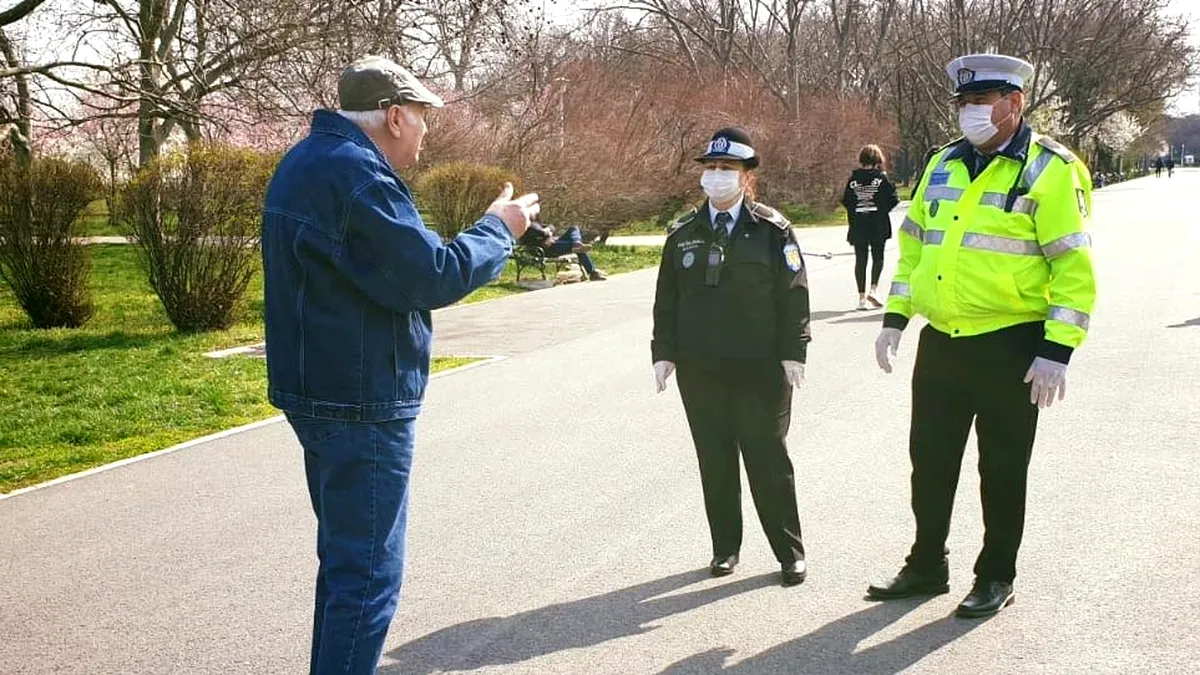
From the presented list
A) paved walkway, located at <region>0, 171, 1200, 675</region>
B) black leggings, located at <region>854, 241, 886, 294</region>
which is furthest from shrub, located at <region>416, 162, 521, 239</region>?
paved walkway, located at <region>0, 171, 1200, 675</region>

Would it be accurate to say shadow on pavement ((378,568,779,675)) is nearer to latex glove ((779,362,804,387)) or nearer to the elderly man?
latex glove ((779,362,804,387))

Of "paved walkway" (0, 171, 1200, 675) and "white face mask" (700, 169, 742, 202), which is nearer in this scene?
"paved walkway" (0, 171, 1200, 675)

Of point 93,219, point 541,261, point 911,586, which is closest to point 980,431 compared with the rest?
point 911,586

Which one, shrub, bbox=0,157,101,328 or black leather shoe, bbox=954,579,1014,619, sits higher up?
shrub, bbox=0,157,101,328

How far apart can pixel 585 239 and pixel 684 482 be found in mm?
17366

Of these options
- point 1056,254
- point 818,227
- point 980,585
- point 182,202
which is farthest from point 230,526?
point 818,227

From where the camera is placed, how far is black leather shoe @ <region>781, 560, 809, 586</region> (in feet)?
16.1

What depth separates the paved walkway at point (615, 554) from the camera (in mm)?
4270

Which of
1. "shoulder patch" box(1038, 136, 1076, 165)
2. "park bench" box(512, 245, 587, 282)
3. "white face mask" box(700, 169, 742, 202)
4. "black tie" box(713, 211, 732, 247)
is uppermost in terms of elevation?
"shoulder patch" box(1038, 136, 1076, 165)

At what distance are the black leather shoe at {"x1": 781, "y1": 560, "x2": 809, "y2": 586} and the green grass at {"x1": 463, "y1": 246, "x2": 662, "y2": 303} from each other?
453 inches

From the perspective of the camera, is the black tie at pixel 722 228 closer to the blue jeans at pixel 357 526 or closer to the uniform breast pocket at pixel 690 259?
the uniform breast pocket at pixel 690 259

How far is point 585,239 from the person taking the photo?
23.7 m

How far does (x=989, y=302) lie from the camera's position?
4.31m

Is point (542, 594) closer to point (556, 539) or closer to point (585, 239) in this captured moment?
point (556, 539)
